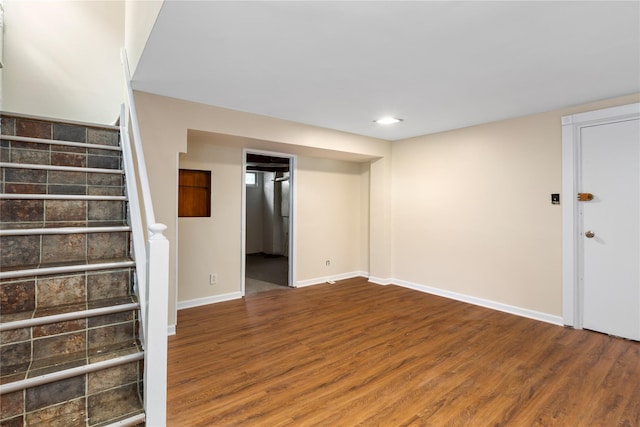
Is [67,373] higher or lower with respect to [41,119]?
lower

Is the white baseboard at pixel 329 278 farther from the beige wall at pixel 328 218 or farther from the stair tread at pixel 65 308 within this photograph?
the stair tread at pixel 65 308

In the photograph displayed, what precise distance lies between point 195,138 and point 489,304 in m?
4.15

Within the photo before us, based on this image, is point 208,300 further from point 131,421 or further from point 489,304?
point 489,304

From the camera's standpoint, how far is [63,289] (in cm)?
191

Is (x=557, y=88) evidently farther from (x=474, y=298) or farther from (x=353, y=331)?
(x=353, y=331)

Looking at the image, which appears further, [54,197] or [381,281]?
[381,281]

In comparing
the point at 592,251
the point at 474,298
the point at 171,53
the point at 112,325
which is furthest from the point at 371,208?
the point at 112,325

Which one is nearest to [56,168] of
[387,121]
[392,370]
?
[392,370]

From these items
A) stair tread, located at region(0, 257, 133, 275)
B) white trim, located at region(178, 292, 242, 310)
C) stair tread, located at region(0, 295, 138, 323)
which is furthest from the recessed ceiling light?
stair tread, located at region(0, 295, 138, 323)

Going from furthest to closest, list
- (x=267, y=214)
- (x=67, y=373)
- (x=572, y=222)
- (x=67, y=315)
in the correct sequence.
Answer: (x=267, y=214) < (x=572, y=222) < (x=67, y=315) < (x=67, y=373)

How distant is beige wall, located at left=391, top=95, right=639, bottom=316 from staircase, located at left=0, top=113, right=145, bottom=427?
3.84 metres

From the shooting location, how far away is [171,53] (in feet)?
7.46

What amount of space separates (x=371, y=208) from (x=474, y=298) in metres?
2.05

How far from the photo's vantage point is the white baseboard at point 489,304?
11.5ft
